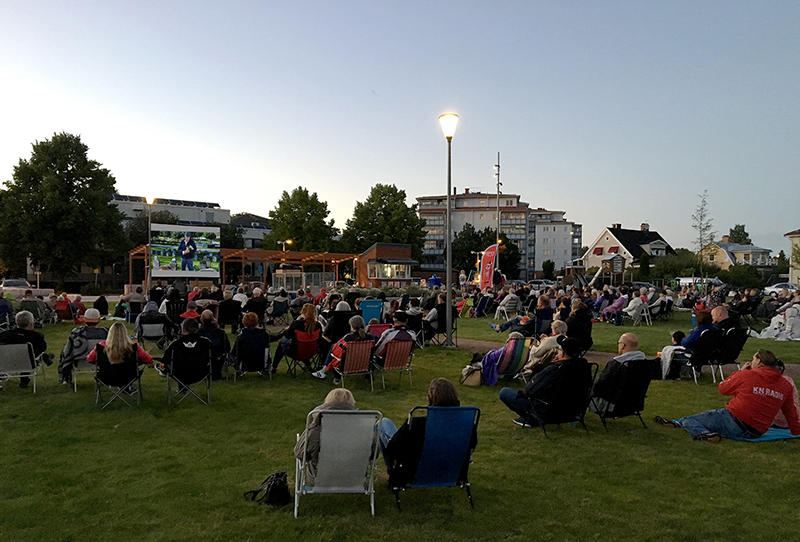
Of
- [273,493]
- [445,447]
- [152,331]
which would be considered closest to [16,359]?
[152,331]

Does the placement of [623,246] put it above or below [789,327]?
above

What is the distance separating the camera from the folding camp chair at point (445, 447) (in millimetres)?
3971

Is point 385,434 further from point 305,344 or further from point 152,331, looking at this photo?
point 152,331

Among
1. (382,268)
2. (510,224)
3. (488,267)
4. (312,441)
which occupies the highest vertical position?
(510,224)

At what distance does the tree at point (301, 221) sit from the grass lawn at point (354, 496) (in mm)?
48362

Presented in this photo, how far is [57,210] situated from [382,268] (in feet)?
85.4

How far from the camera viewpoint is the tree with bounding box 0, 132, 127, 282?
138ft

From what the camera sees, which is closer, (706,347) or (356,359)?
(356,359)

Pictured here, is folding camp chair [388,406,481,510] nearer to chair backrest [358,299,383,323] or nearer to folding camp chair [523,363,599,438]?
folding camp chair [523,363,599,438]

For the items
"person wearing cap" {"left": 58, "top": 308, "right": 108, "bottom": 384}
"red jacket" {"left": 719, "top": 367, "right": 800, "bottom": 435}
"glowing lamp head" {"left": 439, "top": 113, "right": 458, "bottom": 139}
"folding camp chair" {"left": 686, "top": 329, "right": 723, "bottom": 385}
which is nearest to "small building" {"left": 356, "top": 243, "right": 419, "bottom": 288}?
"glowing lamp head" {"left": 439, "top": 113, "right": 458, "bottom": 139}

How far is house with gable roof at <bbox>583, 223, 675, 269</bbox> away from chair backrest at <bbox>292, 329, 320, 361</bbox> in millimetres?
70401

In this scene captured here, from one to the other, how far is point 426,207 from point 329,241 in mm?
39203

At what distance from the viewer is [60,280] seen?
4456cm

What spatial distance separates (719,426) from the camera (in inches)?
234
